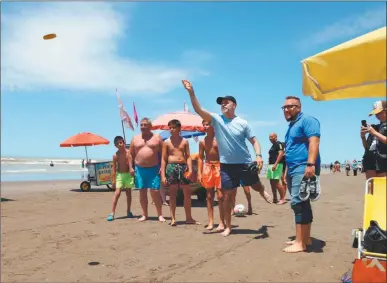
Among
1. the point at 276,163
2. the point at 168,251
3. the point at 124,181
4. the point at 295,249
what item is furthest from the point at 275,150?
the point at 168,251

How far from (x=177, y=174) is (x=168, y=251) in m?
2.26

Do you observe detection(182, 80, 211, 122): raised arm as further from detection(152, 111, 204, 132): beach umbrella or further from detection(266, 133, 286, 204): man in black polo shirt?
detection(152, 111, 204, 132): beach umbrella

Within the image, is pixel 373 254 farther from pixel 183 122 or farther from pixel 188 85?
pixel 183 122

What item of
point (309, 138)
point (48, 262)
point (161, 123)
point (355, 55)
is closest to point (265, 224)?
point (309, 138)

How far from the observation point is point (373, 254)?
2859 millimetres

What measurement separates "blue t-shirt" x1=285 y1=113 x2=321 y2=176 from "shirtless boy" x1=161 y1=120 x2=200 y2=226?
8.46ft

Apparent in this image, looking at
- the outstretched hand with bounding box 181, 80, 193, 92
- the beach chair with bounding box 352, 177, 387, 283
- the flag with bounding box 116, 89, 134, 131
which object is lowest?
the beach chair with bounding box 352, 177, 387, 283

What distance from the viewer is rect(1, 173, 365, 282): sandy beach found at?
3900 millimetres

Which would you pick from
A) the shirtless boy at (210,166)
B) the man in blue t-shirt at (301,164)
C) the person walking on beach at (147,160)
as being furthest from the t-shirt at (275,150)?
the man in blue t-shirt at (301,164)

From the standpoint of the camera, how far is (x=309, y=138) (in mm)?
4492

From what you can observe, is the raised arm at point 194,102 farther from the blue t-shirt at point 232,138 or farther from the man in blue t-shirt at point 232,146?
the blue t-shirt at point 232,138

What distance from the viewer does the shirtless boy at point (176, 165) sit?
6988 millimetres

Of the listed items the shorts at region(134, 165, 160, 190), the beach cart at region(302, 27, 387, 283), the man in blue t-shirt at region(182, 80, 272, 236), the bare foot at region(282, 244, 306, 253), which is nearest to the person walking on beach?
the shorts at region(134, 165, 160, 190)

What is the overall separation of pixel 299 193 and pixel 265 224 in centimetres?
243
